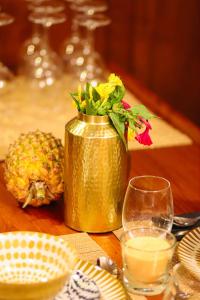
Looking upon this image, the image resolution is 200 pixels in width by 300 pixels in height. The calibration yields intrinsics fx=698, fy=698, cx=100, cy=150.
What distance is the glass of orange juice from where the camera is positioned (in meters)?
1.17

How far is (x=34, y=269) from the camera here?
1.19 metres

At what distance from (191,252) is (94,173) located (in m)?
0.25

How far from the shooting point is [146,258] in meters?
1.17

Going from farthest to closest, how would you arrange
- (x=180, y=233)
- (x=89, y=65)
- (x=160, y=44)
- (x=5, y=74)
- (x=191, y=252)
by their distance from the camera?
(x=160, y=44), (x=89, y=65), (x=5, y=74), (x=180, y=233), (x=191, y=252)

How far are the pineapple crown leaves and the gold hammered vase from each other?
2 centimetres

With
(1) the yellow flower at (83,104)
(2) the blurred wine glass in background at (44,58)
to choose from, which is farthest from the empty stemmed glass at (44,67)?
(1) the yellow flower at (83,104)

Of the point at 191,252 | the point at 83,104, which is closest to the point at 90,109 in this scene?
the point at 83,104

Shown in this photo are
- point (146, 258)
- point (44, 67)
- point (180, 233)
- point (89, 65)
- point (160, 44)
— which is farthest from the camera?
point (160, 44)

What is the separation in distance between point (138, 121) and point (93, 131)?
97 millimetres


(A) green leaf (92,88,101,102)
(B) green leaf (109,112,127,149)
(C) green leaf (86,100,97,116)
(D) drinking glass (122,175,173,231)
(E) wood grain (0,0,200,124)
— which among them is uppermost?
(A) green leaf (92,88,101,102)

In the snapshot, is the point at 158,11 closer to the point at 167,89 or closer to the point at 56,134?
the point at 167,89

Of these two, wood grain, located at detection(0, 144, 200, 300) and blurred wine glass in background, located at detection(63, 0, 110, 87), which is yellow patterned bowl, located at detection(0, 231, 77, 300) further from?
blurred wine glass in background, located at detection(63, 0, 110, 87)

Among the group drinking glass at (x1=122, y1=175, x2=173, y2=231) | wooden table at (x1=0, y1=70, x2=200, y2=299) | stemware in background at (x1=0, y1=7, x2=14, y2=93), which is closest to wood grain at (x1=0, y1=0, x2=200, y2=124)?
stemware in background at (x1=0, y1=7, x2=14, y2=93)

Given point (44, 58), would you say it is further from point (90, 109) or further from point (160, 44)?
point (90, 109)
